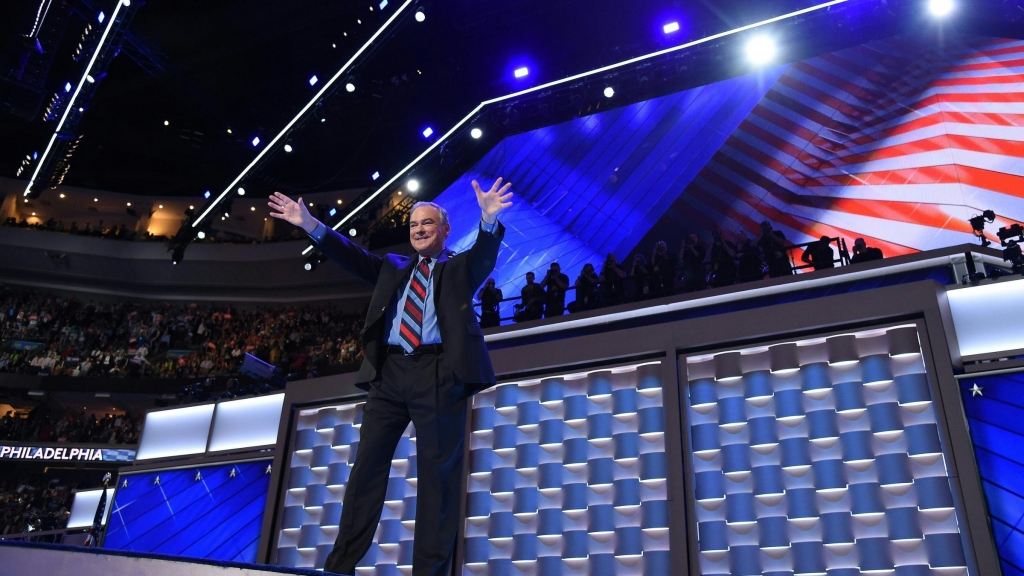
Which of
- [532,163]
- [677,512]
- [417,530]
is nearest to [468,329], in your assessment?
[417,530]

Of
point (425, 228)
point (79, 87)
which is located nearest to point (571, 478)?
point (425, 228)

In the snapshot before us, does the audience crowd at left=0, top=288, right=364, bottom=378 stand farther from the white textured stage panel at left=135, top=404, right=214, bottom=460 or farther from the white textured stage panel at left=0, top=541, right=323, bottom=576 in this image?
the white textured stage panel at left=0, top=541, right=323, bottom=576

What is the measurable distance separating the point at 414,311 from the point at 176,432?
489cm

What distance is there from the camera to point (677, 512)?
365 cm

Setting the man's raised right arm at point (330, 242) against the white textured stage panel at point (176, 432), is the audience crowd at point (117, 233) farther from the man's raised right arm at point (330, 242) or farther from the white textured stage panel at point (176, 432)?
the man's raised right arm at point (330, 242)

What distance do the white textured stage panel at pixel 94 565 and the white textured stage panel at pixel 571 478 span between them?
2.73 m

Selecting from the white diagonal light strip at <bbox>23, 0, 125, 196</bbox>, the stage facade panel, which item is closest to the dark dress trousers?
the stage facade panel

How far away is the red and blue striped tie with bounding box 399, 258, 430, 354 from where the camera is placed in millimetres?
2510

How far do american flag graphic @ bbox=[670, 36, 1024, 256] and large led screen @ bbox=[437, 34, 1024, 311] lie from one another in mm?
17

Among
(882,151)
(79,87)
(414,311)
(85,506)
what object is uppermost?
(79,87)

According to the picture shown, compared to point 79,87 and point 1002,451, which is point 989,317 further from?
point 79,87

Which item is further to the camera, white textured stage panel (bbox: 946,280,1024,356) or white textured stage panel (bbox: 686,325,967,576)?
white textured stage panel (bbox: 946,280,1024,356)

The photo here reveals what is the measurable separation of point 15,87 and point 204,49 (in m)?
3.89

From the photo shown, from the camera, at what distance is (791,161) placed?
1050cm
